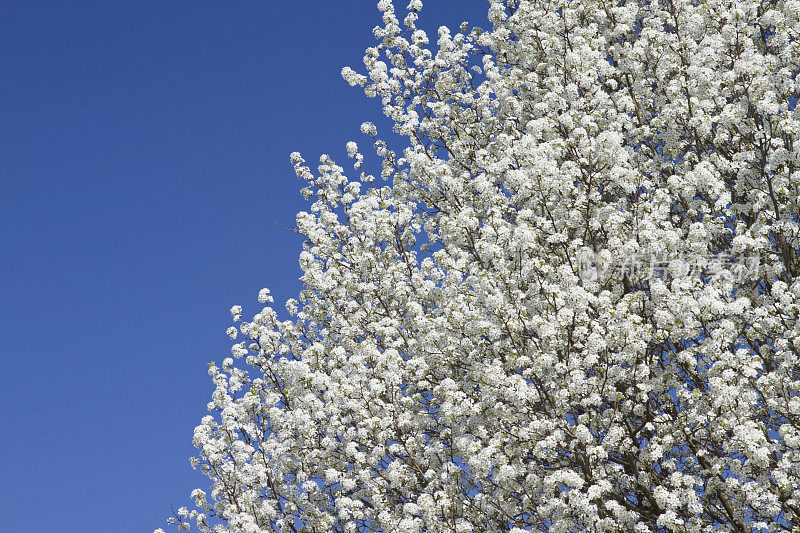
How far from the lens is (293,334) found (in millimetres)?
18531

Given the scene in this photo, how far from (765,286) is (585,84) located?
5173mm

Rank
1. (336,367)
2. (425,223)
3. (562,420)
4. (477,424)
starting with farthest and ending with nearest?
(425,223)
(336,367)
(477,424)
(562,420)

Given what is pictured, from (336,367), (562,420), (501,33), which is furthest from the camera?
(501,33)

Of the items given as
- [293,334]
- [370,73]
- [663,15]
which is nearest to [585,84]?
[663,15]

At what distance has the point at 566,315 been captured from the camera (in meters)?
12.5

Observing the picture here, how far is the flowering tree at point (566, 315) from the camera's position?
12.5m

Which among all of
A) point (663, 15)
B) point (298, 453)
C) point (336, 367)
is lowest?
point (298, 453)

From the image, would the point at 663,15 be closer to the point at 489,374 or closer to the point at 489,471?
the point at 489,374

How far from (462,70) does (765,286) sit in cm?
879

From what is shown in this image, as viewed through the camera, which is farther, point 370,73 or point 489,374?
point 370,73

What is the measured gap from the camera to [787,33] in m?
15.3

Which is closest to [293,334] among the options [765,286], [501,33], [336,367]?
[336,367]

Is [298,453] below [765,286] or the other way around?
the other way around

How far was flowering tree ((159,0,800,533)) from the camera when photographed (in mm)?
12516
